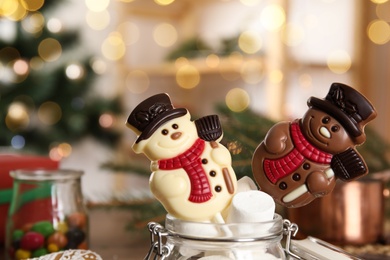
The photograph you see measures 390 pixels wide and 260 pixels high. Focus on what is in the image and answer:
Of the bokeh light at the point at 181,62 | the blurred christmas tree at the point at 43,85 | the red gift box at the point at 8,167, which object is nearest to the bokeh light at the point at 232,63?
the bokeh light at the point at 181,62

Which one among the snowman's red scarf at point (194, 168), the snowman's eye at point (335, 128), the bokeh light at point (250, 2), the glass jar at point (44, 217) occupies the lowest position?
the glass jar at point (44, 217)

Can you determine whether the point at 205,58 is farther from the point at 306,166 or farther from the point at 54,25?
the point at 306,166

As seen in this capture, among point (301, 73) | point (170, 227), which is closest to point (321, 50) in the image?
point (301, 73)

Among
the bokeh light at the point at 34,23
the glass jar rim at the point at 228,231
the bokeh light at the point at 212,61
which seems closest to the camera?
the glass jar rim at the point at 228,231

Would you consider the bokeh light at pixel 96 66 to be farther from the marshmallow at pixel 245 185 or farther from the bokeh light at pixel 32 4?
the marshmallow at pixel 245 185

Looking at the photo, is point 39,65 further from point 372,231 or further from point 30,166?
point 372,231

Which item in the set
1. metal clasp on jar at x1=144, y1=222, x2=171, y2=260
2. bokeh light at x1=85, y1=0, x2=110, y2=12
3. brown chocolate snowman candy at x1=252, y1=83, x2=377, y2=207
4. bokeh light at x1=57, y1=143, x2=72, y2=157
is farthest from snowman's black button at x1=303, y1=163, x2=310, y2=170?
bokeh light at x1=85, y1=0, x2=110, y2=12

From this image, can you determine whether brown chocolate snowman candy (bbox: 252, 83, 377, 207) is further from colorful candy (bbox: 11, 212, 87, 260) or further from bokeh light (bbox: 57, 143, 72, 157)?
bokeh light (bbox: 57, 143, 72, 157)
